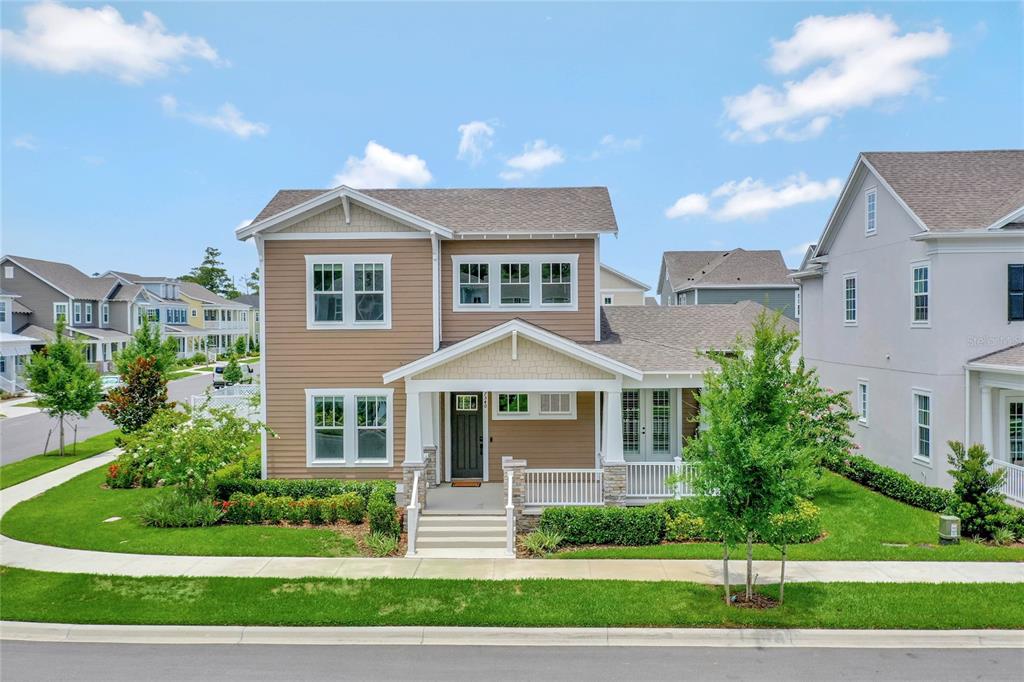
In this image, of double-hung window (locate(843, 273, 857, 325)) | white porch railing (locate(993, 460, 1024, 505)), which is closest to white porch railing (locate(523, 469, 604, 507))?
white porch railing (locate(993, 460, 1024, 505))

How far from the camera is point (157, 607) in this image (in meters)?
10.1

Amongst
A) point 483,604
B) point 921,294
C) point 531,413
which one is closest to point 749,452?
point 483,604

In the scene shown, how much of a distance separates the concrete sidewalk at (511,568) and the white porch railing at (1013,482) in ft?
11.7

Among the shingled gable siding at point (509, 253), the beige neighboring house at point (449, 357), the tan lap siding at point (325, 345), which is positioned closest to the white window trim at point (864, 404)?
the beige neighboring house at point (449, 357)

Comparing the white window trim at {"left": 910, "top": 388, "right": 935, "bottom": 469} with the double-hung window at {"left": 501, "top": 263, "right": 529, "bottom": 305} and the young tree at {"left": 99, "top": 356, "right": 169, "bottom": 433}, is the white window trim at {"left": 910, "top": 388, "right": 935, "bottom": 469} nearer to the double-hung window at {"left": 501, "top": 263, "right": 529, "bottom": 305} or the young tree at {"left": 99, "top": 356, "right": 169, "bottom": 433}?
the double-hung window at {"left": 501, "top": 263, "right": 529, "bottom": 305}

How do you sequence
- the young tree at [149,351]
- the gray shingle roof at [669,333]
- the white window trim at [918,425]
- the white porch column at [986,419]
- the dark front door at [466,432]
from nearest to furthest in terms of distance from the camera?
1. the white porch column at [986,419]
2. the gray shingle roof at [669,333]
3. the white window trim at [918,425]
4. the dark front door at [466,432]
5. the young tree at [149,351]

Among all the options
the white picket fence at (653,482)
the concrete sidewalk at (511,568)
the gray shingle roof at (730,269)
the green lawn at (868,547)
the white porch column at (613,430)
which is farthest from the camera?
the gray shingle roof at (730,269)

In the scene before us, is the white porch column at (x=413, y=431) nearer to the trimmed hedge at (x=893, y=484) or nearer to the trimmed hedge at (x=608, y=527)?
the trimmed hedge at (x=608, y=527)

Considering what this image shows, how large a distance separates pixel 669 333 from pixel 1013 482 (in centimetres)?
872

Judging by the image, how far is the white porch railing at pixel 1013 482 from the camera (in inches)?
573

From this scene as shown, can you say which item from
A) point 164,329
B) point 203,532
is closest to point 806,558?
point 203,532

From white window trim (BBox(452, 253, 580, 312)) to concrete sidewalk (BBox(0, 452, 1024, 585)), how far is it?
686cm

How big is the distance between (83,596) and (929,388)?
61.1 ft

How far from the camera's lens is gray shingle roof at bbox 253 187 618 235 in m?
17.0
